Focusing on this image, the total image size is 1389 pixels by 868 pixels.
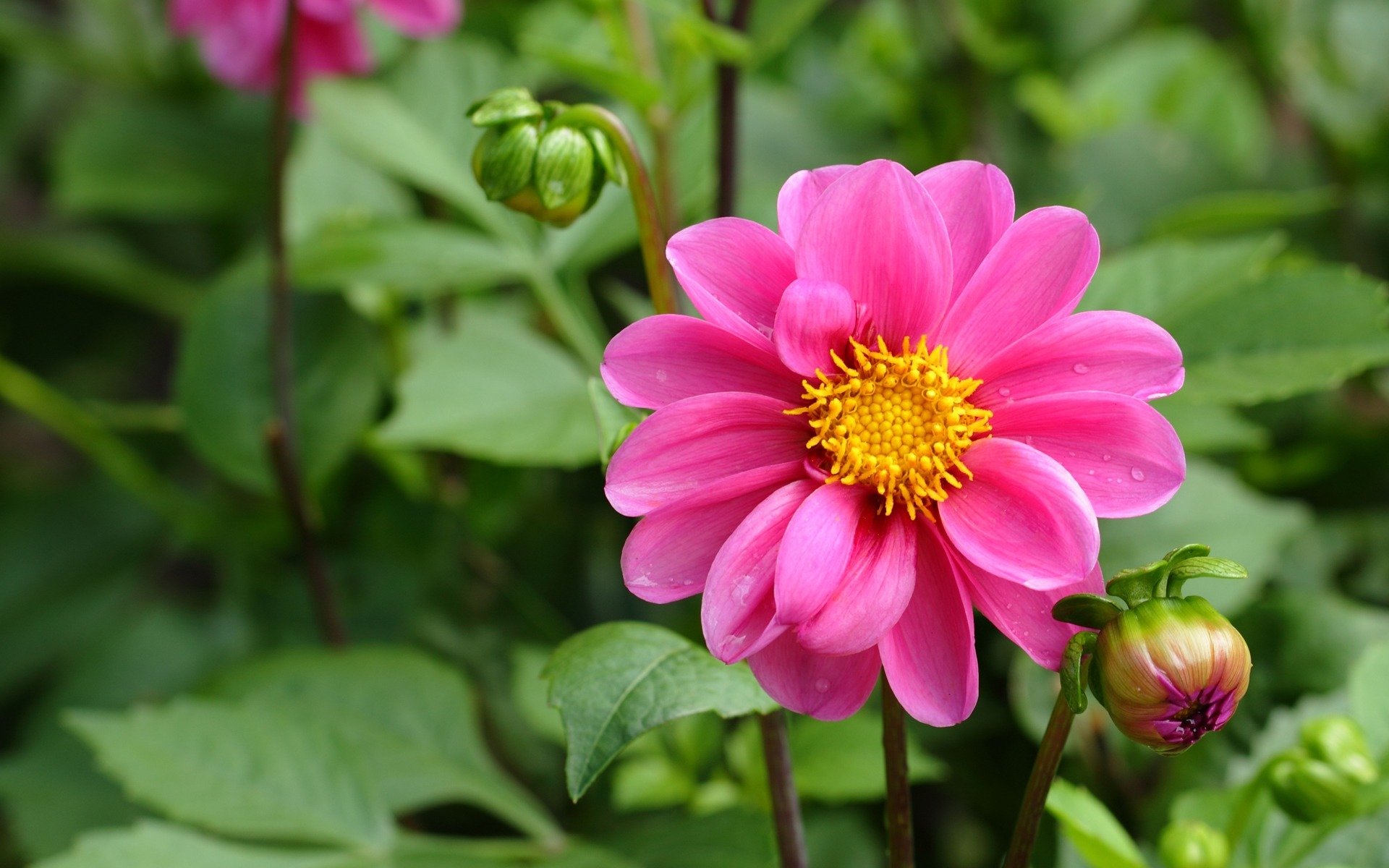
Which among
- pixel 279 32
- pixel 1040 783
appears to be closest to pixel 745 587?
pixel 1040 783

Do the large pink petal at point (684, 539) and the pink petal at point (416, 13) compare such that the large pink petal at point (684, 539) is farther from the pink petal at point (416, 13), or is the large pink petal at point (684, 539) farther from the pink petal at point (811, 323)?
the pink petal at point (416, 13)

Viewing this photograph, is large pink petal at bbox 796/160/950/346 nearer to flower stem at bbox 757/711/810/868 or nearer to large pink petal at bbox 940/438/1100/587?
large pink petal at bbox 940/438/1100/587

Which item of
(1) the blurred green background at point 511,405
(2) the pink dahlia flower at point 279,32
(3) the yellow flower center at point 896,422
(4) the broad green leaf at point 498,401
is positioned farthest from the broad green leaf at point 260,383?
(3) the yellow flower center at point 896,422

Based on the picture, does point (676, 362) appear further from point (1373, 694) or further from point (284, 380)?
point (284, 380)

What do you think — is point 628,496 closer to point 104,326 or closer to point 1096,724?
point 1096,724

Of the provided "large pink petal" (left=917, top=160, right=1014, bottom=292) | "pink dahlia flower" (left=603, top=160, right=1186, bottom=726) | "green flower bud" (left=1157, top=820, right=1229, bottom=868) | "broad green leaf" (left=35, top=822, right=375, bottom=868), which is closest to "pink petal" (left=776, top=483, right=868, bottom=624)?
"pink dahlia flower" (left=603, top=160, right=1186, bottom=726)

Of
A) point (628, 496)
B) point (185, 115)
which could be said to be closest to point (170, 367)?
point (185, 115)
